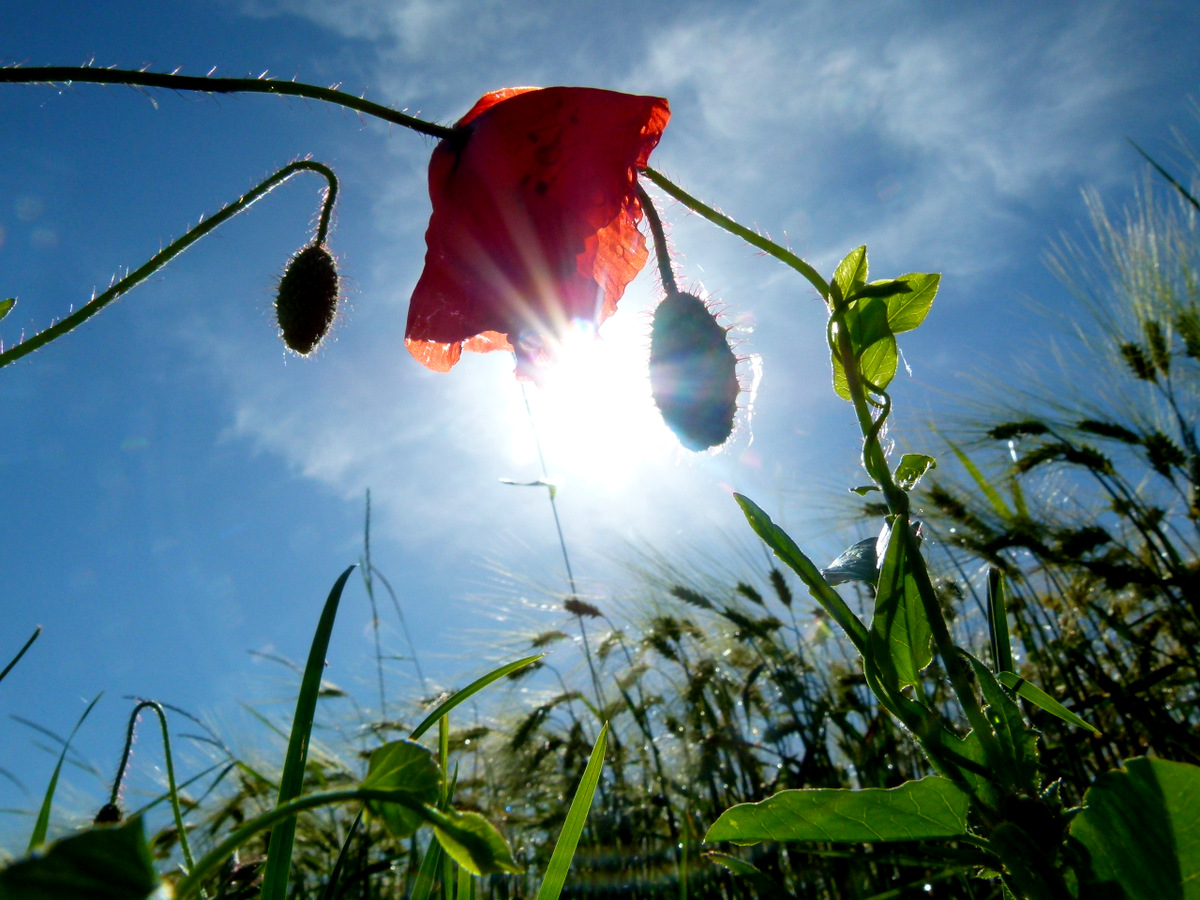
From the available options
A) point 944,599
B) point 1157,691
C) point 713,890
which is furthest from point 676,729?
point 1157,691

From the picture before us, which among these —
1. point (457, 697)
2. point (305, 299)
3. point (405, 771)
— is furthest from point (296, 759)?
point (305, 299)

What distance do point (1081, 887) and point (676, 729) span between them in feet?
6.37

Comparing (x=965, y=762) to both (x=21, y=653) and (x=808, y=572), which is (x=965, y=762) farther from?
(x=21, y=653)

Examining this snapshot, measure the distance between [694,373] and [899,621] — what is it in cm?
33

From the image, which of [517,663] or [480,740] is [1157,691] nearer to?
[517,663]

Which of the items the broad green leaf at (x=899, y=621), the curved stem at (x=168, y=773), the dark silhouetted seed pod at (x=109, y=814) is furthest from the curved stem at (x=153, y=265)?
the broad green leaf at (x=899, y=621)

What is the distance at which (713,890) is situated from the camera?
1207mm

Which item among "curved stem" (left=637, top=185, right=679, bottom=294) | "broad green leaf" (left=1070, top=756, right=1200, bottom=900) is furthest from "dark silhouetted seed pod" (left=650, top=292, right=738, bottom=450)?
"broad green leaf" (left=1070, top=756, right=1200, bottom=900)

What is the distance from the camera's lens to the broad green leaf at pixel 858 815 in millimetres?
350

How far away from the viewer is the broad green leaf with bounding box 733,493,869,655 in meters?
0.36

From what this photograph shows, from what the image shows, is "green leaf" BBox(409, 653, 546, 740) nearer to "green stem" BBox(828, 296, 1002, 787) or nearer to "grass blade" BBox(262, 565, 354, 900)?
"grass blade" BBox(262, 565, 354, 900)

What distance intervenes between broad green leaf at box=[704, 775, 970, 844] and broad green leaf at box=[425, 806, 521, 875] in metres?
0.14

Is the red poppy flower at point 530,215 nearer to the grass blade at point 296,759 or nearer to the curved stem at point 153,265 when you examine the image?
the curved stem at point 153,265

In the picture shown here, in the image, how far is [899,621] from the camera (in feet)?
1.21
